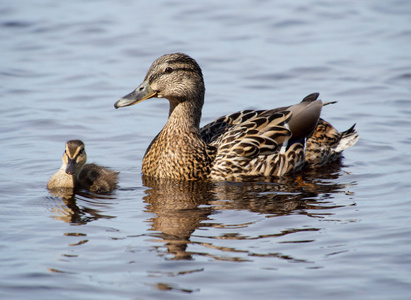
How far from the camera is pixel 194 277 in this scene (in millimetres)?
6141

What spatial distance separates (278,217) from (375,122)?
4.15 m

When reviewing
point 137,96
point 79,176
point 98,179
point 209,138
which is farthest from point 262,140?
point 79,176

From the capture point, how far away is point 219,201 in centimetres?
813

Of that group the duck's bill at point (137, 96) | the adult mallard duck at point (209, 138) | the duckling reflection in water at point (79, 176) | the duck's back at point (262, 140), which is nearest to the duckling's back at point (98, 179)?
the duckling reflection in water at point (79, 176)

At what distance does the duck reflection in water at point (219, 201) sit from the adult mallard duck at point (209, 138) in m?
0.17

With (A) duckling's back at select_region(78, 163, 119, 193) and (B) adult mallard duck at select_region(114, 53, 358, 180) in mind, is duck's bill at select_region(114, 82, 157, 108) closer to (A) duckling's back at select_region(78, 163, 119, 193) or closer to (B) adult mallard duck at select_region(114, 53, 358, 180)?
(B) adult mallard duck at select_region(114, 53, 358, 180)

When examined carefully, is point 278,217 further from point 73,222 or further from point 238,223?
point 73,222

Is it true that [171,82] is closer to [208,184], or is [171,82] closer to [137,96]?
[137,96]

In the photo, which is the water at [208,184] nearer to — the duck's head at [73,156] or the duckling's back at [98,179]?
the duckling's back at [98,179]

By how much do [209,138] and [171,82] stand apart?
3.25 ft

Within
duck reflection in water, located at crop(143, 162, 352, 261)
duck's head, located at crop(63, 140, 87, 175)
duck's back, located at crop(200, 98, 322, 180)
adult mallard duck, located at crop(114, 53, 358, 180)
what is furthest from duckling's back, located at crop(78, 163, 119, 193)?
duck's back, located at crop(200, 98, 322, 180)

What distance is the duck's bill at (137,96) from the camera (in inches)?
344

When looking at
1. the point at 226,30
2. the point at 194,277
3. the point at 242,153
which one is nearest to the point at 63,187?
the point at 242,153

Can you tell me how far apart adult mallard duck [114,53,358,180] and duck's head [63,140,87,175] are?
2.50 ft
